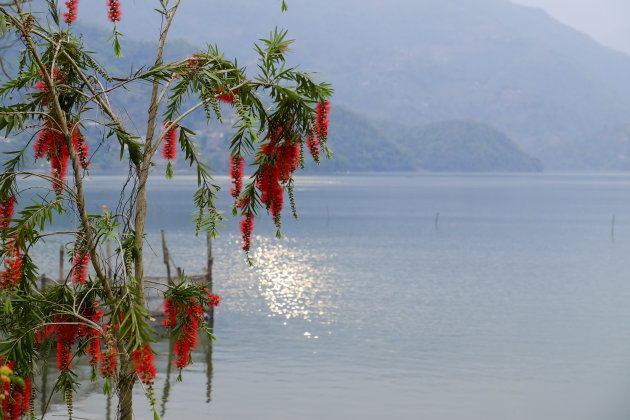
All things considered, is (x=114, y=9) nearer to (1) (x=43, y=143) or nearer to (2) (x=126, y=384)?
(1) (x=43, y=143)

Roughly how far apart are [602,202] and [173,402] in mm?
107618

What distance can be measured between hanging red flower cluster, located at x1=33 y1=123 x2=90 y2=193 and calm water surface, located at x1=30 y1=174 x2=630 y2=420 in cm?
1286

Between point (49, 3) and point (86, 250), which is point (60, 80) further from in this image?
point (86, 250)

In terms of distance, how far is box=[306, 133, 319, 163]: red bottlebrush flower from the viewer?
6.56 metres

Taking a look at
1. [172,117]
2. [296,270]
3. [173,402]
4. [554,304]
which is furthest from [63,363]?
[296,270]

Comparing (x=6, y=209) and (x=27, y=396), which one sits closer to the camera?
(x=6, y=209)

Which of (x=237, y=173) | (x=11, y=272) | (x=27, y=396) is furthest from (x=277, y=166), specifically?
(x=27, y=396)

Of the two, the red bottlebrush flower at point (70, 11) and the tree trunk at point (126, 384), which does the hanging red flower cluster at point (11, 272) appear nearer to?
the tree trunk at point (126, 384)

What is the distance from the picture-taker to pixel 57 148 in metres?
6.92

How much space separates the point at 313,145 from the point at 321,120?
0.22 meters

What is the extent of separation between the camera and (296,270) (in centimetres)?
4544

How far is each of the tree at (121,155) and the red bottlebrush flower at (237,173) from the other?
0.05 feet

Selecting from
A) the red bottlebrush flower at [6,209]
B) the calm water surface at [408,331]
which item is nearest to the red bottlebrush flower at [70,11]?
the red bottlebrush flower at [6,209]

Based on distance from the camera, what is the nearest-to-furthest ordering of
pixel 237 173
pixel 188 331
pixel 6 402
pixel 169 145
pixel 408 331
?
pixel 6 402 → pixel 237 173 → pixel 169 145 → pixel 188 331 → pixel 408 331
